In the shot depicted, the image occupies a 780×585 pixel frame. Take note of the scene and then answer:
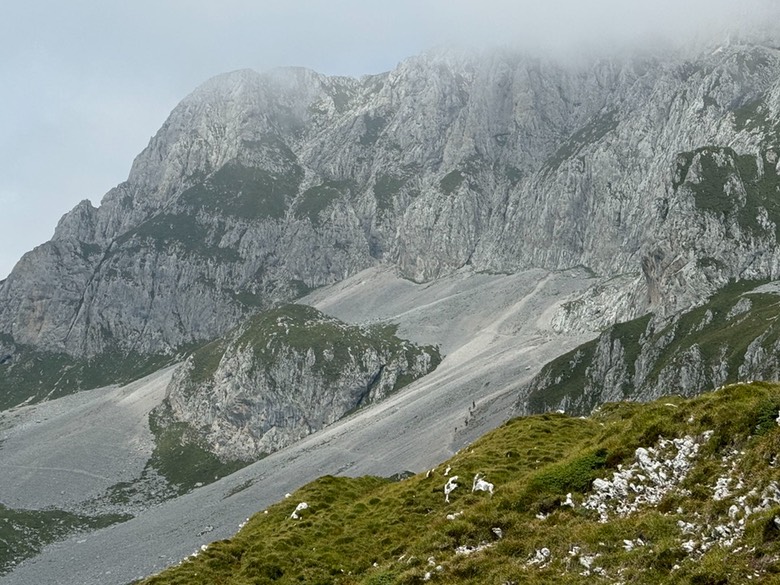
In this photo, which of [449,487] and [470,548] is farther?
[449,487]

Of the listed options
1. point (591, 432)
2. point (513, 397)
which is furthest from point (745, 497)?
point (513, 397)

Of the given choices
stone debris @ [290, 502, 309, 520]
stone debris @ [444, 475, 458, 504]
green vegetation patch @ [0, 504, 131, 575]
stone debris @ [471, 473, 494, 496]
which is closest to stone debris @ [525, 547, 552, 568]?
stone debris @ [471, 473, 494, 496]

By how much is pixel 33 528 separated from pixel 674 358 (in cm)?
17345

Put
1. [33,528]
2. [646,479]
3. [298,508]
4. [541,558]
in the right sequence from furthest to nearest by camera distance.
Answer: [33,528] → [298,508] → [646,479] → [541,558]

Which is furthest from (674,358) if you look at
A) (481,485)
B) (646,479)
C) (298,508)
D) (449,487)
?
(646,479)

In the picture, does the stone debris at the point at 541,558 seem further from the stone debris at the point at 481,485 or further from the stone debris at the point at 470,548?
the stone debris at the point at 481,485

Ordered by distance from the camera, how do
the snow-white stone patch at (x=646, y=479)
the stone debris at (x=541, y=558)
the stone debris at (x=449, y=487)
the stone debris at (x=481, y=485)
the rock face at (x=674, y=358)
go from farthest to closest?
1. the rock face at (x=674, y=358)
2. the stone debris at (x=449, y=487)
3. the stone debris at (x=481, y=485)
4. the snow-white stone patch at (x=646, y=479)
5. the stone debris at (x=541, y=558)

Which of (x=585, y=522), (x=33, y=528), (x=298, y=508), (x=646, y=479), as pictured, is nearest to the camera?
(x=585, y=522)

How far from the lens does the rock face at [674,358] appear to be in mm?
143375

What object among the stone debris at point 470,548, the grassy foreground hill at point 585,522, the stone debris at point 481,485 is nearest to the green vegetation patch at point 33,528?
the grassy foreground hill at point 585,522

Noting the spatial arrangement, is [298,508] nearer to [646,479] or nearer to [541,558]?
[541,558]

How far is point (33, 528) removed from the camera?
604ft

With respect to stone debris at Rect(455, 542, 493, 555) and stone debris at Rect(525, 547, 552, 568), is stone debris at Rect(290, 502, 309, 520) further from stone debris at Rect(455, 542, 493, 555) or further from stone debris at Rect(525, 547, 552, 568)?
stone debris at Rect(525, 547, 552, 568)

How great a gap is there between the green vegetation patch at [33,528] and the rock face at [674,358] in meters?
126
